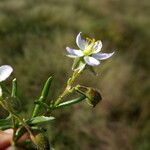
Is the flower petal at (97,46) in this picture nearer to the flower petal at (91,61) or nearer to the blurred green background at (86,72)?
the flower petal at (91,61)

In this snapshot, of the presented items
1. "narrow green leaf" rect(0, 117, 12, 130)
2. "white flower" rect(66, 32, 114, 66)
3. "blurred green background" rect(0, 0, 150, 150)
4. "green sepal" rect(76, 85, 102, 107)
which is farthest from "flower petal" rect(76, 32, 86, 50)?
"blurred green background" rect(0, 0, 150, 150)

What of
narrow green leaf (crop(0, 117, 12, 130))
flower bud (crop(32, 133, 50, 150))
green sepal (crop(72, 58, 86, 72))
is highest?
green sepal (crop(72, 58, 86, 72))

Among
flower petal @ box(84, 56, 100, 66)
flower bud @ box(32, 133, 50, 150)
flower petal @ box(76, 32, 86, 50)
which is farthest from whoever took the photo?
flower petal @ box(76, 32, 86, 50)

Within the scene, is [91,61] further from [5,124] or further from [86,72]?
[86,72]

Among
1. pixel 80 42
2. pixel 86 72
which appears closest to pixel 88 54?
pixel 80 42

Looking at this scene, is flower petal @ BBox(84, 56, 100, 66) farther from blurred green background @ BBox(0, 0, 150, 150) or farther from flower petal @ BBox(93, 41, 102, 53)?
blurred green background @ BBox(0, 0, 150, 150)

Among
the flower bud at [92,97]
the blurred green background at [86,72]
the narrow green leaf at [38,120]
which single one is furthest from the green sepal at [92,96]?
the blurred green background at [86,72]

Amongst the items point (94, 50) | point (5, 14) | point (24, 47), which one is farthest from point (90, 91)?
point (5, 14)

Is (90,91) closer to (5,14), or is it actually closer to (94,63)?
(94,63)
